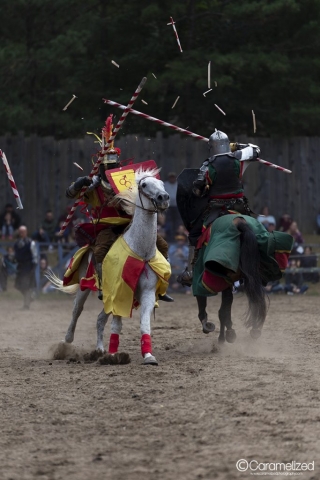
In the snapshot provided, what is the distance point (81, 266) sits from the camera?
1181 centimetres

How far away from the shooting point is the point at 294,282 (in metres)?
21.3

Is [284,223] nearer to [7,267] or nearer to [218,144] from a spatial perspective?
[7,267]

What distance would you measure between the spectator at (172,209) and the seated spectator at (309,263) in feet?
8.72

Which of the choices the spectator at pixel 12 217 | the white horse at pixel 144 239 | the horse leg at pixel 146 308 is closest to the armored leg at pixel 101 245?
the white horse at pixel 144 239

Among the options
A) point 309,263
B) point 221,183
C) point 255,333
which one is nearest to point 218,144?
point 221,183

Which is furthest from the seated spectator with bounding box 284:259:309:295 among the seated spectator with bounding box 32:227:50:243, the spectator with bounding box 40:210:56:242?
the spectator with bounding box 40:210:56:242

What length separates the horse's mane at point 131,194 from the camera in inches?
415

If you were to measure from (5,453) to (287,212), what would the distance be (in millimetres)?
18914

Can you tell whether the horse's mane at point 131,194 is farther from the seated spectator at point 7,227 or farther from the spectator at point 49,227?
the seated spectator at point 7,227

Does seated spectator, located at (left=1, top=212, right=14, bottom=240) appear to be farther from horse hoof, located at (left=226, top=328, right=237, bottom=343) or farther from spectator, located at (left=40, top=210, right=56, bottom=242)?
horse hoof, located at (left=226, top=328, right=237, bottom=343)

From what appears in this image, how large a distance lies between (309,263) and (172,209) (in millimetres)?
3202

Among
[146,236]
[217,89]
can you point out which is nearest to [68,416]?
[146,236]

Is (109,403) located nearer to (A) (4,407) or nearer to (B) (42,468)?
(A) (4,407)

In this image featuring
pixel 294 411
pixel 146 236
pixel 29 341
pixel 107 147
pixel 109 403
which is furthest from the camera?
pixel 29 341
